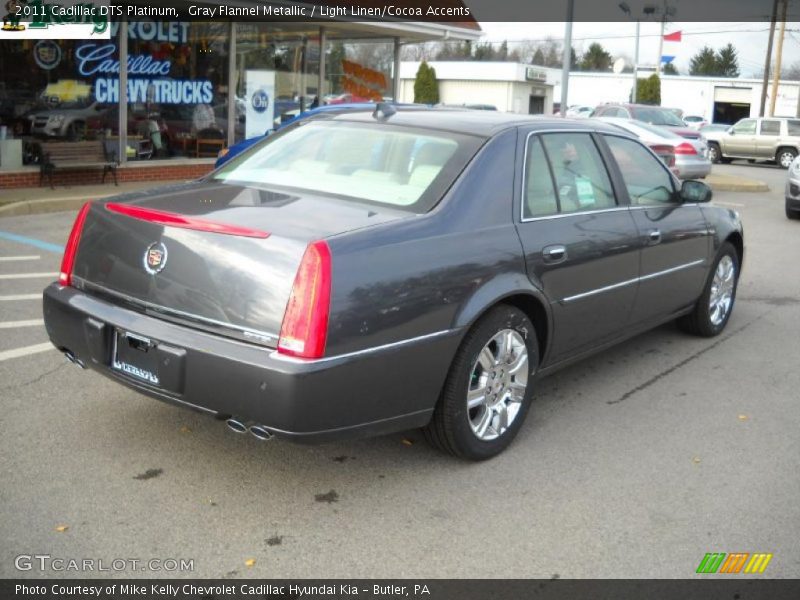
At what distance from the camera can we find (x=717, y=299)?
6.73 meters

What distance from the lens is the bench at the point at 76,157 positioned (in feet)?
42.4

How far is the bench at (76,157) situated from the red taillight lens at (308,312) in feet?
34.9

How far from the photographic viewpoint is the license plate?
367 cm

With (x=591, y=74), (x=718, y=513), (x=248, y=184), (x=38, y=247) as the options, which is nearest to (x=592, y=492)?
(x=718, y=513)

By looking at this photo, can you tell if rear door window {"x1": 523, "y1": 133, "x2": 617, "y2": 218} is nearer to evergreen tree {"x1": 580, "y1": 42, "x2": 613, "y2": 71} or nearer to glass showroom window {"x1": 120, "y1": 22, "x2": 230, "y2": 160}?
glass showroom window {"x1": 120, "y1": 22, "x2": 230, "y2": 160}

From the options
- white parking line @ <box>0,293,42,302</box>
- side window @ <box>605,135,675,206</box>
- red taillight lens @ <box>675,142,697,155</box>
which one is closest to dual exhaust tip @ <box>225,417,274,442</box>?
side window @ <box>605,135,675,206</box>

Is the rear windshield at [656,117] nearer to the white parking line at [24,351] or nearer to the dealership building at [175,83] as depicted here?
the dealership building at [175,83]

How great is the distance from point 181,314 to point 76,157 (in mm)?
10683

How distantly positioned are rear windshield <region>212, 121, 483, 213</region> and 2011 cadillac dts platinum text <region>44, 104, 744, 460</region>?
12 millimetres

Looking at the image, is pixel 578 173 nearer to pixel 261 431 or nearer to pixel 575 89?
pixel 261 431

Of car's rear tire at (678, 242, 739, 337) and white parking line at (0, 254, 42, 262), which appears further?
white parking line at (0, 254, 42, 262)

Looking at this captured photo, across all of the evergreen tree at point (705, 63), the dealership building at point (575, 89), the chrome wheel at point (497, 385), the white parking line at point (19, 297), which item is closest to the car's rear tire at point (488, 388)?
the chrome wheel at point (497, 385)

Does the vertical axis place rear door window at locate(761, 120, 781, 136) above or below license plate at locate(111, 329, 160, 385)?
above

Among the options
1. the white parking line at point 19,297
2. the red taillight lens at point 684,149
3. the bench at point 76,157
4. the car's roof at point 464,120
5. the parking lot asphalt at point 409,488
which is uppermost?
the car's roof at point 464,120
